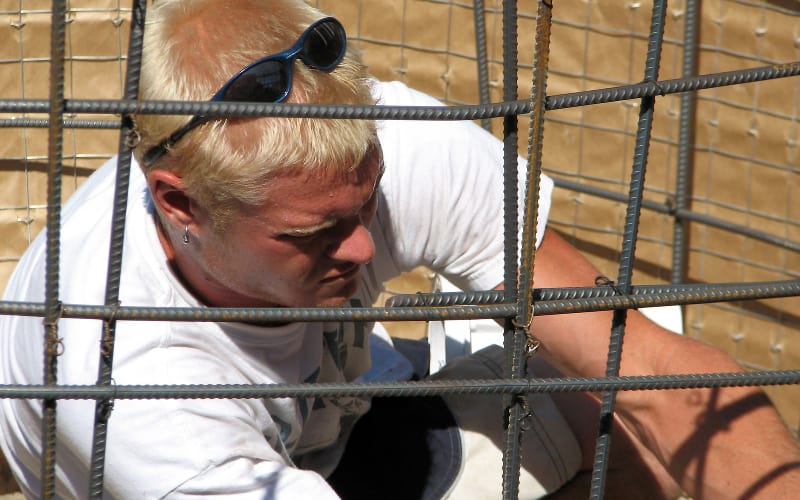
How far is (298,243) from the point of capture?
1.04 metres

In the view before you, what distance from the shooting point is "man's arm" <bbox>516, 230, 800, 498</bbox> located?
44.6 inches

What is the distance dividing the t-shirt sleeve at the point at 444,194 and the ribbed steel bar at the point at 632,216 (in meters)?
0.36

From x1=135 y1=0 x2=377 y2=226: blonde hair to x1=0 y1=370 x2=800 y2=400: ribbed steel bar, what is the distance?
240 mm

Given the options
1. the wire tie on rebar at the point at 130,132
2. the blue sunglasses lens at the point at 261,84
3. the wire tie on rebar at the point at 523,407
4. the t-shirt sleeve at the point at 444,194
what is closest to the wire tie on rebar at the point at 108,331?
the wire tie on rebar at the point at 130,132

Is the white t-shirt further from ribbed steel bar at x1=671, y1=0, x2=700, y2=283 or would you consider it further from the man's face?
ribbed steel bar at x1=671, y1=0, x2=700, y2=283

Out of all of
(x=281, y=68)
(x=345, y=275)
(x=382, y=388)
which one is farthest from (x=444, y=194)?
(x=382, y=388)

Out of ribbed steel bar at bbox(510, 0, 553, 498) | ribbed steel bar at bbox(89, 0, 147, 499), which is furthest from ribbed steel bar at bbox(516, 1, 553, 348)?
ribbed steel bar at bbox(89, 0, 147, 499)

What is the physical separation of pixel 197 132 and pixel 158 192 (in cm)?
10

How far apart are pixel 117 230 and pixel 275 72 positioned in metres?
0.26

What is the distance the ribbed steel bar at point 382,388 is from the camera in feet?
2.72

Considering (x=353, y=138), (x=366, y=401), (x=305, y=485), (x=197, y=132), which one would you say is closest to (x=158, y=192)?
(x=197, y=132)

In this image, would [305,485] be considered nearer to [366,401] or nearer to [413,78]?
[366,401]

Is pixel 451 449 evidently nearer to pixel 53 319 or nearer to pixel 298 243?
pixel 298 243

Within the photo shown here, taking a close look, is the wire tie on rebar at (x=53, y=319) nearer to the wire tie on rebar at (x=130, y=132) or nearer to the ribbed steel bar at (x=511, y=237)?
the wire tie on rebar at (x=130, y=132)
